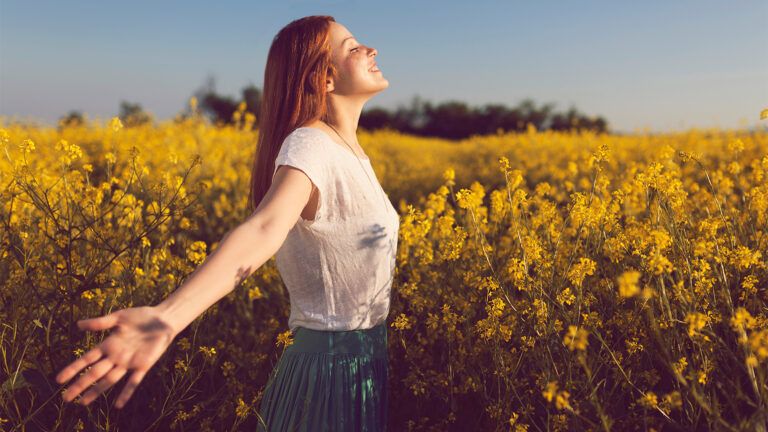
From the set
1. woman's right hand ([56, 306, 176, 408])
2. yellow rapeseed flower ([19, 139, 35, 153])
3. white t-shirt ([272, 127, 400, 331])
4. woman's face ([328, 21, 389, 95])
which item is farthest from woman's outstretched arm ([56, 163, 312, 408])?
yellow rapeseed flower ([19, 139, 35, 153])

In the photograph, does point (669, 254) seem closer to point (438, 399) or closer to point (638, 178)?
point (638, 178)

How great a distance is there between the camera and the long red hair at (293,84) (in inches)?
72.2

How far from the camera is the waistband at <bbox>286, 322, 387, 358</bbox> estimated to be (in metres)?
1.77

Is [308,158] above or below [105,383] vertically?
above

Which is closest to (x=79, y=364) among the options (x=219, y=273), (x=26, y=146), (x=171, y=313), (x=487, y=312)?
(x=171, y=313)

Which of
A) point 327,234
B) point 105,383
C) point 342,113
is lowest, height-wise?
point 105,383

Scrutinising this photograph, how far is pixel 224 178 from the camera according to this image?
6047 millimetres

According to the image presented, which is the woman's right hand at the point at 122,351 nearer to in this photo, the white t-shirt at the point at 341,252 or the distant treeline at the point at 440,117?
the white t-shirt at the point at 341,252

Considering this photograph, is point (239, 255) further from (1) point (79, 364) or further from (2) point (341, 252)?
(2) point (341, 252)

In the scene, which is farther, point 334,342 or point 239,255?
point 334,342

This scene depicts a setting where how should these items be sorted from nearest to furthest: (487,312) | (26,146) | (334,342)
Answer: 1. (334,342)
2. (487,312)
3. (26,146)

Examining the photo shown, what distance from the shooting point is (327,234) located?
1.67 meters

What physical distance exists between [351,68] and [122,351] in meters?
1.11

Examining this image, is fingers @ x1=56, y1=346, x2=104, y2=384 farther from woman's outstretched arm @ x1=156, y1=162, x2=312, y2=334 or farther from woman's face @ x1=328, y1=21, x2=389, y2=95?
woman's face @ x1=328, y1=21, x2=389, y2=95
